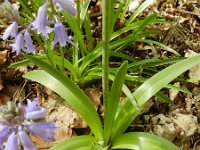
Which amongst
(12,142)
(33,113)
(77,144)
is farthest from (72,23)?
(12,142)

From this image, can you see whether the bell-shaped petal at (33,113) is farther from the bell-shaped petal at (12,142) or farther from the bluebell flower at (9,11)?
the bluebell flower at (9,11)

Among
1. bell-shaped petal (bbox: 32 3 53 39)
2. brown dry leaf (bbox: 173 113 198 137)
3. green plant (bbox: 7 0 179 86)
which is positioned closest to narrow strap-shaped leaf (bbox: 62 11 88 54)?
green plant (bbox: 7 0 179 86)

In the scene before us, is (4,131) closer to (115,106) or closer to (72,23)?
(115,106)

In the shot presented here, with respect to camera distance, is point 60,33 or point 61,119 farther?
point 61,119

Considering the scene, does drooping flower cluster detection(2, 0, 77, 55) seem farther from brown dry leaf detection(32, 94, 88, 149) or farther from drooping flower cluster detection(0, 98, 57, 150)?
brown dry leaf detection(32, 94, 88, 149)

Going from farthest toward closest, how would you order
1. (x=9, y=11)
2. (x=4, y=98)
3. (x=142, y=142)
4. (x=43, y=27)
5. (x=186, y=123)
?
(x=4, y=98), (x=186, y=123), (x=142, y=142), (x=43, y=27), (x=9, y=11)

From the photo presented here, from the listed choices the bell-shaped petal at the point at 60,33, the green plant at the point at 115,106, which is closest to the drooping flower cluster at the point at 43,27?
the bell-shaped petal at the point at 60,33
